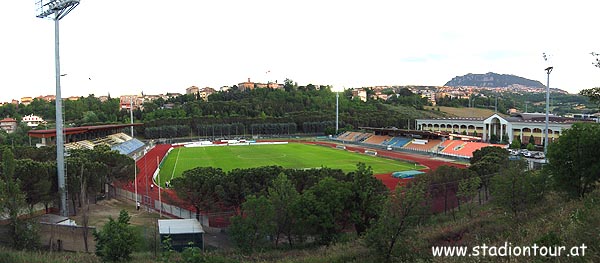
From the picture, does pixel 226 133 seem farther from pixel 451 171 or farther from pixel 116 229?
pixel 116 229

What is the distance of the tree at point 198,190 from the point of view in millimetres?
21375

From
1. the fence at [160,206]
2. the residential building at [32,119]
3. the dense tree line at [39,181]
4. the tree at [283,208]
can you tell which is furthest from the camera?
the residential building at [32,119]

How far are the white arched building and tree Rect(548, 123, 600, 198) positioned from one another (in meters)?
38.7

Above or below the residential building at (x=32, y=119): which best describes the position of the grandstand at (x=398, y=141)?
below

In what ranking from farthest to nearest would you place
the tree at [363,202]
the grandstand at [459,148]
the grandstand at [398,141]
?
the grandstand at [398,141], the grandstand at [459,148], the tree at [363,202]

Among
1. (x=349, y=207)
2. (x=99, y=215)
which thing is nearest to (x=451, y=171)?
(x=349, y=207)

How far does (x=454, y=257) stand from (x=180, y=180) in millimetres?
15846

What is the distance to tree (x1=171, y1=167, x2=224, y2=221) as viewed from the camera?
21375 millimetres

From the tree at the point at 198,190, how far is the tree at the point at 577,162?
15.4 metres

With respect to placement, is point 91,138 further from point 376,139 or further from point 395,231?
point 395,231

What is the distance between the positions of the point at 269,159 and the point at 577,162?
37358 millimetres

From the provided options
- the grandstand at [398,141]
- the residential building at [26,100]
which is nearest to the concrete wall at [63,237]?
the grandstand at [398,141]

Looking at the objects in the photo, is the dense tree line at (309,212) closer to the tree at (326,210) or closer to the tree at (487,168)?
the tree at (326,210)

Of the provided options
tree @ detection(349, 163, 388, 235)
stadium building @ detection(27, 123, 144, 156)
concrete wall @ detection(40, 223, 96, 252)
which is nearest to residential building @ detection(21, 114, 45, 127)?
stadium building @ detection(27, 123, 144, 156)
